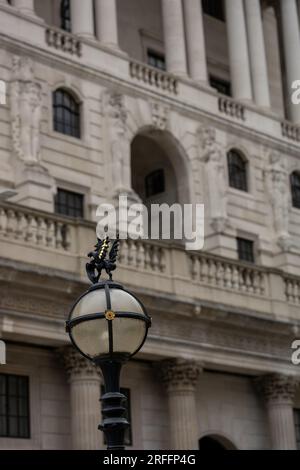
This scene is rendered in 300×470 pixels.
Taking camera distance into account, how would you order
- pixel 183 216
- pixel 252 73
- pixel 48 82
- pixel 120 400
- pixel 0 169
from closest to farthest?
pixel 120 400, pixel 0 169, pixel 48 82, pixel 183 216, pixel 252 73

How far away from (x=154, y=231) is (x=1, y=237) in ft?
33.1

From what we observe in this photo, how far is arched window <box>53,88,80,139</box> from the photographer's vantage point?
32281mm

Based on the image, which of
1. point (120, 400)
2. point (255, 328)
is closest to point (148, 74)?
point (255, 328)

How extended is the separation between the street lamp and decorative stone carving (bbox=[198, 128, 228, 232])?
2355cm

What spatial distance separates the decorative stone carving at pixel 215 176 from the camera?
35.2m

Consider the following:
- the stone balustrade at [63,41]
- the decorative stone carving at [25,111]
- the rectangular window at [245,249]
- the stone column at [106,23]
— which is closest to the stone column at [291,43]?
the rectangular window at [245,249]

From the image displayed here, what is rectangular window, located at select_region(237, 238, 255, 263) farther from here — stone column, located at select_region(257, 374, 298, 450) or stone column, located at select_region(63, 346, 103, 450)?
stone column, located at select_region(63, 346, 103, 450)

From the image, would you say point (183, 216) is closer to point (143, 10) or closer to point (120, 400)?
point (143, 10)

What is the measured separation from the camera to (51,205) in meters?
30.4

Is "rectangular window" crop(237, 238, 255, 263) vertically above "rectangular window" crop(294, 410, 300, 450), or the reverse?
"rectangular window" crop(237, 238, 255, 263)

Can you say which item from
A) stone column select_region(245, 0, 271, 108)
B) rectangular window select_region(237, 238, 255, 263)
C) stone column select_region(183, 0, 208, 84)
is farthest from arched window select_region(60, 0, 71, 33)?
rectangular window select_region(237, 238, 255, 263)

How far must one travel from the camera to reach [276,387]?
32.7 m

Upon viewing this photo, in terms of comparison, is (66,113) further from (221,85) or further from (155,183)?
(221,85)

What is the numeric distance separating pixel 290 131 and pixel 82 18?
382 inches
